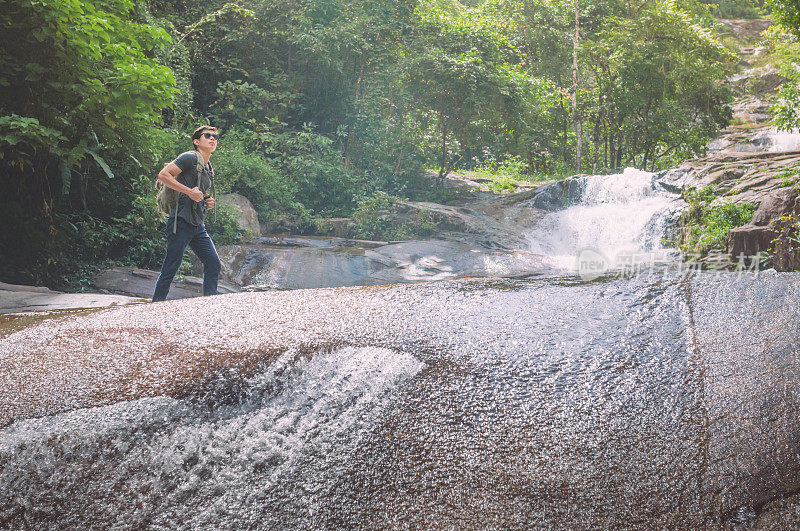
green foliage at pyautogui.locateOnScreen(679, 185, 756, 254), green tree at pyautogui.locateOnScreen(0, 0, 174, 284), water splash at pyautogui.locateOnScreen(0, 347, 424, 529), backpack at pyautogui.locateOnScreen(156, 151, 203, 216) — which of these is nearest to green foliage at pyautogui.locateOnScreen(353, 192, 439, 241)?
green foliage at pyautogui.locateOnScreen(679, 185, 756, 254)

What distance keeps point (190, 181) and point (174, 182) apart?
0.67 ft

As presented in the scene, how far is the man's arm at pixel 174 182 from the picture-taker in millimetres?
4605

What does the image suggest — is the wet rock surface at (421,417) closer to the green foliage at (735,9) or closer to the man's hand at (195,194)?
the man's hand at (195,194)

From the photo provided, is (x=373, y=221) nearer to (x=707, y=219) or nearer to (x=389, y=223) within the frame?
(x=389, y=223)

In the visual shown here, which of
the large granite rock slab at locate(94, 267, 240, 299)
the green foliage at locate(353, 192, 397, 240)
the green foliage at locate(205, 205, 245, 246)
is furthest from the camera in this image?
the green foliage at locate(353, 192, 397, 240)

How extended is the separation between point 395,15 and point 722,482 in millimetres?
17102

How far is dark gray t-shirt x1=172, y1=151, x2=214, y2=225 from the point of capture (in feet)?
15.5

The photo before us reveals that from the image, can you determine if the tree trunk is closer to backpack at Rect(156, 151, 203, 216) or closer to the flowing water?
backpack at Rect(156, 151, 203, 216)

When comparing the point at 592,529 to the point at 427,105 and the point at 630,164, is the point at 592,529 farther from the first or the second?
the point at 630,164

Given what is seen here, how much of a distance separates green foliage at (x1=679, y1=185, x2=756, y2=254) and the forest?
6.14 feet

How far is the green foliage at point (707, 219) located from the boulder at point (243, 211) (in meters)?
8.53

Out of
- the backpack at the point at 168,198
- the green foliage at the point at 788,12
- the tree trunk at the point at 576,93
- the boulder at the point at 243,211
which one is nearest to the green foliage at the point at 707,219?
the green foliage at the point at 788,12

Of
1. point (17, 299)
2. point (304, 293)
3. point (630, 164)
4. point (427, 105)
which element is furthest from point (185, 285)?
point (630, 164)

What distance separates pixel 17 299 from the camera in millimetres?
4766
